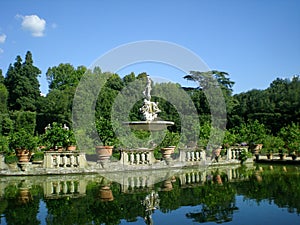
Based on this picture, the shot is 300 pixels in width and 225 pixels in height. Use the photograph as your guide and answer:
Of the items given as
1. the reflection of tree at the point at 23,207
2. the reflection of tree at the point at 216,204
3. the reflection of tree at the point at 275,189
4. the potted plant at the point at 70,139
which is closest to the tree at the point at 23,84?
the potted plant at the point at 70,139

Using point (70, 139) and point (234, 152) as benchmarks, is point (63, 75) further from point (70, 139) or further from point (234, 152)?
point (234, 152)

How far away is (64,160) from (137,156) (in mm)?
2743

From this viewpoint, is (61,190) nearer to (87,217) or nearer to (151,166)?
(87,217)

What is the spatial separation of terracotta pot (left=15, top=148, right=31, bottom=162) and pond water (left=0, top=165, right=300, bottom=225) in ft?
3.12

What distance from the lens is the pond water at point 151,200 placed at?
248 inches

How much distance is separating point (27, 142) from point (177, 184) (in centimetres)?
696

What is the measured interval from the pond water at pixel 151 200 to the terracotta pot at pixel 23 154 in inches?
37.4

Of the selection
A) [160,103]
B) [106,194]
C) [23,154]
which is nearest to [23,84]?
[160,103]

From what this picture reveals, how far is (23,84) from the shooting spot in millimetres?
38281

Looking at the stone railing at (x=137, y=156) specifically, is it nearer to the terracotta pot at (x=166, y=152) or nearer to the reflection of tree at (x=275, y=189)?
the terracotta pot at (x=166, y=152)

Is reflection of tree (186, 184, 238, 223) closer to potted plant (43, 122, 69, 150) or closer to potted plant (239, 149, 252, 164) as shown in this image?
potted plant (239, 149, 252, 164)

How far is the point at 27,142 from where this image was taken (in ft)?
46.7

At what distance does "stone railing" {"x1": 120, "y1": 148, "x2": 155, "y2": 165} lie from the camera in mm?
13344

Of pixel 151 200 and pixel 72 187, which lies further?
pixel 72 187
